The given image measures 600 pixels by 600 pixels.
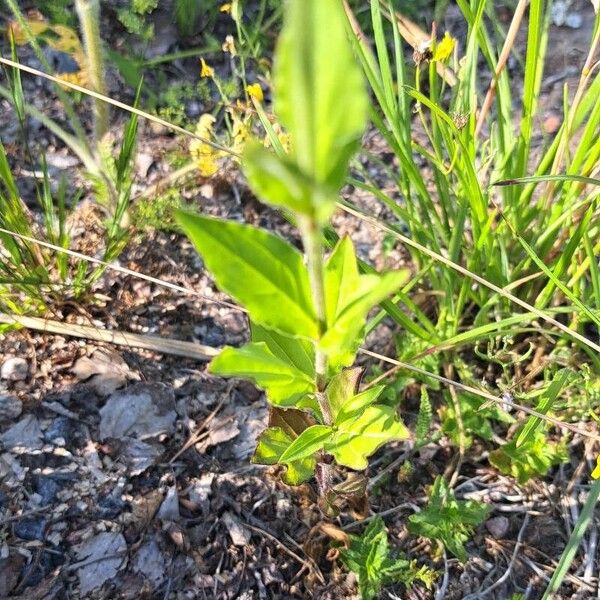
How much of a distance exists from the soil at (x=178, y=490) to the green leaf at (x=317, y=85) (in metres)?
0.74

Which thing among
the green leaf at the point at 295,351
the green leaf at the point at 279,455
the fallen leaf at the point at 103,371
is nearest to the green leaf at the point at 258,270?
the green leaf at the point at 295,351

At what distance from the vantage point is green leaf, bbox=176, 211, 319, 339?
0.73 m

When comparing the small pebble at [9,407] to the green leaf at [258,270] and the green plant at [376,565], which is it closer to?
the green plant at [376,565]

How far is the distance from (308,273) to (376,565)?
0.81m

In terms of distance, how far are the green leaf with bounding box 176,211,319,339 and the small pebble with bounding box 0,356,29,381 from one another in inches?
38.4

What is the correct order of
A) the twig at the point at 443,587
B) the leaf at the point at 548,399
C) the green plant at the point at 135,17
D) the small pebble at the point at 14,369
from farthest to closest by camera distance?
1. the green plant at the point at 135,17
2. the small pebble at the point at 14,369
3. the twig at the point at 443,587
4. the leaf at the point at 548,399

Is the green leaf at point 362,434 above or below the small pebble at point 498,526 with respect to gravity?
above

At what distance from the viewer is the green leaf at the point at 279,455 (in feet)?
3.86

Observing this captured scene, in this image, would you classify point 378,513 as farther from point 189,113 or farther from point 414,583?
point 189,113

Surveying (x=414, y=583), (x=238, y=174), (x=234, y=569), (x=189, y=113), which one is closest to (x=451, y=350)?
(x=414, y=583)

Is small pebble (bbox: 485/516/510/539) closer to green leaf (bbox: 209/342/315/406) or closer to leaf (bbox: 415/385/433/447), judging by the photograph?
leaf (bbox: 415/385/433/447)

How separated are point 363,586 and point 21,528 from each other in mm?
715

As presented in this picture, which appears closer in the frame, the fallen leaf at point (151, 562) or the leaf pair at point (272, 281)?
the leaf pair at point (272, 281)

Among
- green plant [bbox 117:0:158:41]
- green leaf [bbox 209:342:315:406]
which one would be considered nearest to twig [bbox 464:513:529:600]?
green leaf [bbox 209:342:315:406]
